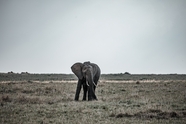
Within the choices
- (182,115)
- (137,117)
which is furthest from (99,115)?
(182,115)

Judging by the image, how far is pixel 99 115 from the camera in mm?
13414

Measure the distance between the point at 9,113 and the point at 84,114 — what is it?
358 centimetres

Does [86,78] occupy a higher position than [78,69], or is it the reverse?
[78,69]

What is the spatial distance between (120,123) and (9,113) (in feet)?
18.2

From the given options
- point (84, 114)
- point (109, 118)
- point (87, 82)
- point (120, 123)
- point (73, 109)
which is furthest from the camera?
point (87, 82)

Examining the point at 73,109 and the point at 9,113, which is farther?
the point at 73,109

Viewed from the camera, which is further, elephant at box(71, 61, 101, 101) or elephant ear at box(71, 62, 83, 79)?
elephant ear at box(71, 62, 83, 79)

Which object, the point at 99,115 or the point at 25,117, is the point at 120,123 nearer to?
the point at 99,115

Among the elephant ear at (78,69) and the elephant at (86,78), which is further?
the elephant ear at (78,69)

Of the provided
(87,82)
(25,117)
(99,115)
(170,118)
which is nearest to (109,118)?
(99,115)

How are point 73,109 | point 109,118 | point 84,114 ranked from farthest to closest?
point 73,109 → point 84,114 → point 109,118

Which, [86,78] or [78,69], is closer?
[86,78]

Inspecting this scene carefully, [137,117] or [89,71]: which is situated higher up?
[89,71]

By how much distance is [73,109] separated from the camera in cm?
1535
